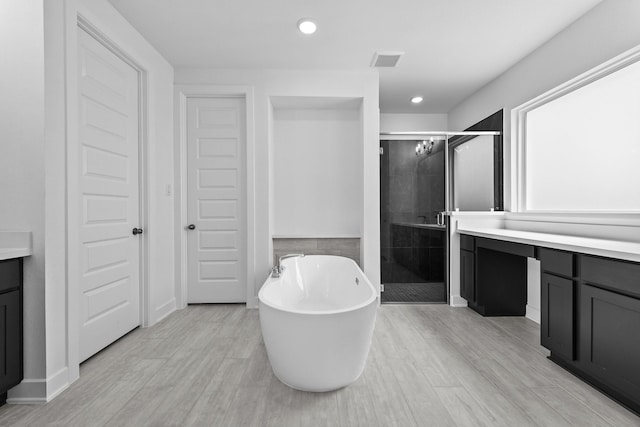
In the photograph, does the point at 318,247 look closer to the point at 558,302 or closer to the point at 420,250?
the point at 420,250

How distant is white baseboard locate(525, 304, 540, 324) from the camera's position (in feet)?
9.58

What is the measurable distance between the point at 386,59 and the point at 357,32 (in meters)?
0.56

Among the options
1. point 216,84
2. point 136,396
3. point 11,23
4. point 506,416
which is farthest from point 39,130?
point 506,416

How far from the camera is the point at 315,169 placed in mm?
3785

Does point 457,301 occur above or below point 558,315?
below

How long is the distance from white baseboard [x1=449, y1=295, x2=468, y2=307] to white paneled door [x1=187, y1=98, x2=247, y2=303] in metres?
2.29

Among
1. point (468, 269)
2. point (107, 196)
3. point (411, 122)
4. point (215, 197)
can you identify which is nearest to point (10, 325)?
point (107, 196)

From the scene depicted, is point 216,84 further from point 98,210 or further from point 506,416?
point 506,416

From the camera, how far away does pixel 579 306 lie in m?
1.89

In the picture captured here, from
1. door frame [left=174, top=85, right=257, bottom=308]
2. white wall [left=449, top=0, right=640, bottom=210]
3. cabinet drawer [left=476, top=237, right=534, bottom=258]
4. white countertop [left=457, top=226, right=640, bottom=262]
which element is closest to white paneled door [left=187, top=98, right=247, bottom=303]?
door frame [left=174, top=85, right=257, bottom=308]

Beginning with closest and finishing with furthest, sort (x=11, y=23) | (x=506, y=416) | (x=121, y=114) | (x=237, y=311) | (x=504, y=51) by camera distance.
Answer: (x=506, y=416), (x=11, y=23), (x=121, y=114), (x=504, y=51), (x=237, y=311)

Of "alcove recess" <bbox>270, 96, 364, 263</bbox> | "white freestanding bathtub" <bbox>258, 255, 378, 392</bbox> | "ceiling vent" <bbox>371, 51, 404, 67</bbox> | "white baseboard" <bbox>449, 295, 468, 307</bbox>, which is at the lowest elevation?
"white baseboard" <bbox>449, 295, 468, 307</bbox>

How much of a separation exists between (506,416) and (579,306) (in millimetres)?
842

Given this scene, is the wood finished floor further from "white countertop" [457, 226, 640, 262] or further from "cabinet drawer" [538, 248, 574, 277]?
"white countertop" [457, 226, 640, 262]
